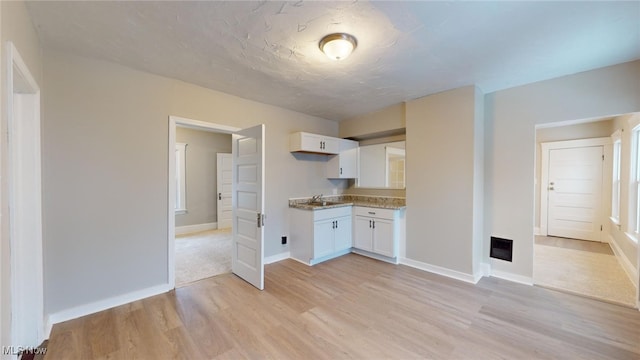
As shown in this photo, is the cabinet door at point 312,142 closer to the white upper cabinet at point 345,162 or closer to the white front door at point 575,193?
the white upper cabinet at point 345,162

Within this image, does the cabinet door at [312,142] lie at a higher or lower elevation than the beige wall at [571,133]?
lower

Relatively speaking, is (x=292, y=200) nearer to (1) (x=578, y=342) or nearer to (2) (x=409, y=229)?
(2) (x=409, y=229)

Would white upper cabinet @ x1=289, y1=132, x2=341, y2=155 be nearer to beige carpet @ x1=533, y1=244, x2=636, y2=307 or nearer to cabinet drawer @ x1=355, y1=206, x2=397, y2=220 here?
cabinet drawer @ x1=355, y1=206, x2=397, y2=220

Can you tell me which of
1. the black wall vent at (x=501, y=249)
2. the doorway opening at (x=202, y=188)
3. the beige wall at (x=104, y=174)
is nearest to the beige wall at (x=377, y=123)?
the black wall vent at (x=501, y=249)

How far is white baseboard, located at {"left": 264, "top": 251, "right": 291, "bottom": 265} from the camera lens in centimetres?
391

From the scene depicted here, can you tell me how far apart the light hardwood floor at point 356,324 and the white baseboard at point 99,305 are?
3.2 inches

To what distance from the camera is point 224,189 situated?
665 centimetres

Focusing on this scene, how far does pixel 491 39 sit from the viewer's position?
6.98 feet

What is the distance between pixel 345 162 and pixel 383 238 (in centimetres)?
156

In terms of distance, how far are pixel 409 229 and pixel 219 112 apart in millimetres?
3189

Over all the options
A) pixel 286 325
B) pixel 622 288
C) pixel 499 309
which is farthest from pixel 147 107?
pixel 622 288

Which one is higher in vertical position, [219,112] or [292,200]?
[219,112]

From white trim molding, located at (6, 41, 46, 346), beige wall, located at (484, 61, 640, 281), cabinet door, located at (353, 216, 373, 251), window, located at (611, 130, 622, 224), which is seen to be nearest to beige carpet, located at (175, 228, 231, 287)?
white trim molding, located at (6, 41, 46, 346)

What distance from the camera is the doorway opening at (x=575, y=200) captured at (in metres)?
3.96
